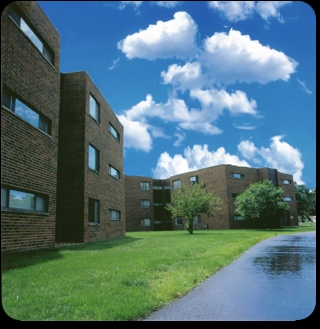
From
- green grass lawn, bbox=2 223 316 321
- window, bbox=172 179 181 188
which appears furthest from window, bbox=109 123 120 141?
window, bbox=172 179 181 188

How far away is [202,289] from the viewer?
5.97 m

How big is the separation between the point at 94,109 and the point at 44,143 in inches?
293

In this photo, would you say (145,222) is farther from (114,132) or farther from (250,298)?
(250,298)

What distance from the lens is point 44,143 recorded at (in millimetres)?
11547

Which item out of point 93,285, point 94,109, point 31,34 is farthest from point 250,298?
point 94,109

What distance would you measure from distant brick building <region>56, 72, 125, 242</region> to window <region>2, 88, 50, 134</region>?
14.0 ft

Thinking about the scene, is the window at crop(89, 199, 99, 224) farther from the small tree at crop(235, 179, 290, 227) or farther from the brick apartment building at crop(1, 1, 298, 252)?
the small tree at crop(235, 179, 290, 227)

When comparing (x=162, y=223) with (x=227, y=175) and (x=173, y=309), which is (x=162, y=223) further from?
(x=173, y=309)

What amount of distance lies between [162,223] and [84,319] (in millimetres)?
52279

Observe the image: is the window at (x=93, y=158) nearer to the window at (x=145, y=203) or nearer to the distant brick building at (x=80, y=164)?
the distant brick building at (x=80, y=164)

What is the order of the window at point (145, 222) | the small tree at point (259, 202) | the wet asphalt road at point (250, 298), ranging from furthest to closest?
1. the window at point (145, 222)
2. the small tree at point (259, 202)
3. the wet asphalt road at point (250, 298)

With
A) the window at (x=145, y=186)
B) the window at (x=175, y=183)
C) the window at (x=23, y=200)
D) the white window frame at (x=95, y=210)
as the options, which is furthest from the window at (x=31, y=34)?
the window at (x=175, y=183)

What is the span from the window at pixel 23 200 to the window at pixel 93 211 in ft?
17.7

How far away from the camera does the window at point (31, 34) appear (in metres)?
9.62
